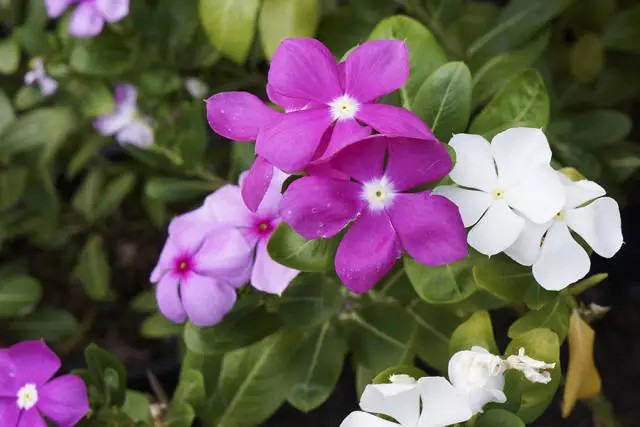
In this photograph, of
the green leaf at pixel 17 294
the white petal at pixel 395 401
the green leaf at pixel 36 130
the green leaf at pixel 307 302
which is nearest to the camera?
the white petal at pixel 395 401

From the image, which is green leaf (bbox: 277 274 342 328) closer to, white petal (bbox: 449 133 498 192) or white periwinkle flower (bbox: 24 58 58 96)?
white petal (bbox: 449 133 498 192)

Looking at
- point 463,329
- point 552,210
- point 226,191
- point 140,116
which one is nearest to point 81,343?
point 140,116

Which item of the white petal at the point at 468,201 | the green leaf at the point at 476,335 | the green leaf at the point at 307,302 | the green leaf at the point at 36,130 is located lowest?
the green leaf at the point at 36,130

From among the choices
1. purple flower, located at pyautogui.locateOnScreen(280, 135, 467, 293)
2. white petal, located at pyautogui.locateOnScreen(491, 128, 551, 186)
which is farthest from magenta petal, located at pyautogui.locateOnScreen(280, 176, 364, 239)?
white petal, located at pyautogui.locateOnScreen(491, 128, 551, 186)

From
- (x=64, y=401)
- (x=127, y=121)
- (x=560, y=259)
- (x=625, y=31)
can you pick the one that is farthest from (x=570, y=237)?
(x=127, y=121)

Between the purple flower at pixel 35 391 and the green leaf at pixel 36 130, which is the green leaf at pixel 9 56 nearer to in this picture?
the green leaf at pixel 36 130

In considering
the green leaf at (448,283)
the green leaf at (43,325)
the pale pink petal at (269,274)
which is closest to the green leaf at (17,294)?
the green leaf at (43,325)
